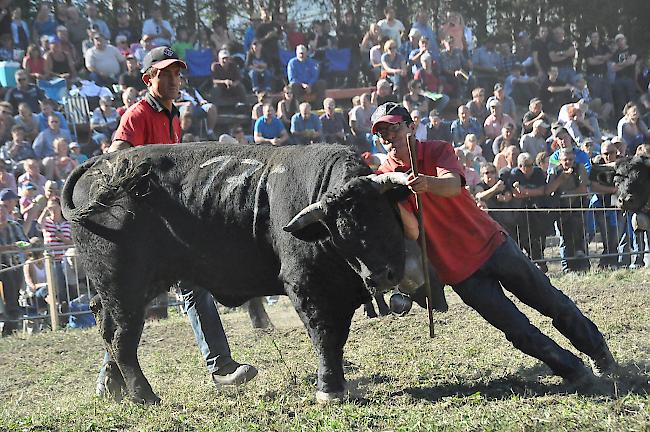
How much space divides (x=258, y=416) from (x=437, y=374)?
1441mm

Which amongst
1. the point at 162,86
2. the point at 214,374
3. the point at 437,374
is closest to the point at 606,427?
the point at 437,374

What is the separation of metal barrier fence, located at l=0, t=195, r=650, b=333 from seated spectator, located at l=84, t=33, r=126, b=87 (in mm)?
5036

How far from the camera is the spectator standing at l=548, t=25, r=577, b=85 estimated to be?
20234 mm

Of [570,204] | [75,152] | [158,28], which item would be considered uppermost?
[158,28]

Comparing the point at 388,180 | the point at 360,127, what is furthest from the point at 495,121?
the point at 388,180

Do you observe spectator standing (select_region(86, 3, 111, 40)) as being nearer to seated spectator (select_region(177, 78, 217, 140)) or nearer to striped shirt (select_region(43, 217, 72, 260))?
seated spectator (select_region(177, 78, 217, 140))

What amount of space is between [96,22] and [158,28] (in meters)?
1.18

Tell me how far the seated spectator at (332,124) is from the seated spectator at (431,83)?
263 cm

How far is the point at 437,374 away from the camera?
6.06 meters

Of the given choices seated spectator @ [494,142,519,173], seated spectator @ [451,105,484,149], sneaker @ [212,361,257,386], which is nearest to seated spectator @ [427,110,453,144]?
seated spectator @ [451,105,484,149]

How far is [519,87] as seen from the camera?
19.6 metres

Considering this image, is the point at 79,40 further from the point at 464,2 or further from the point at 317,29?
the point at 464,2

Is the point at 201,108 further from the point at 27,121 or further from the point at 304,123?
the point at 27,121

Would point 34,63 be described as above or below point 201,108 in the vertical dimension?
above
